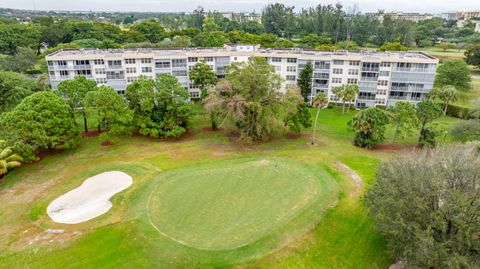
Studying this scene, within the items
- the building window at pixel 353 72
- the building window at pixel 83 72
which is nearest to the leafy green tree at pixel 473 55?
the building window at pixel 353 72

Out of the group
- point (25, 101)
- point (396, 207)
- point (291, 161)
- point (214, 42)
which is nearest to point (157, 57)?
point (25, 101)

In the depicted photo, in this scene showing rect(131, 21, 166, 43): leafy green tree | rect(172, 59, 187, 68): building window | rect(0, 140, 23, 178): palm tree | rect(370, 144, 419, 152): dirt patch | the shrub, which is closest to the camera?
rect(0, 140, 23, 178): palm tree

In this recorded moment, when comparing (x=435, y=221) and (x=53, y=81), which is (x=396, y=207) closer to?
(x=435, y=221)

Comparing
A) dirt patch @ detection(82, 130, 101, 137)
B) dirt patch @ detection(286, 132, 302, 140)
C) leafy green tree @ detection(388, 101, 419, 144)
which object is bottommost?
dirt patch @ detection(286, 132, 302, 140)

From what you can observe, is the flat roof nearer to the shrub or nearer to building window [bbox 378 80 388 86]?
building window [bbox 378 80 388 86]

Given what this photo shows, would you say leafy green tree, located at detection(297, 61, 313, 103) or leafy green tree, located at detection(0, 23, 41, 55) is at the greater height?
leafy green tree, located at detection(0, 23, 41, 55)

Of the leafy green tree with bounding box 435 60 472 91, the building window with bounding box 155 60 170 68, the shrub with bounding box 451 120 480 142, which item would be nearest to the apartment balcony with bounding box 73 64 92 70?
the building window with bounding box 155 60 170 68

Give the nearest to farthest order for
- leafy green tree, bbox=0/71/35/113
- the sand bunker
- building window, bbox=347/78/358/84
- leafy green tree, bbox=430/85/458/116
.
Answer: the sand bunker < leafy green tree, bbox=0/71/35/113 < leafy green tree, bbox=430/85/458/116 < building window, bbox=347/78/358/84
